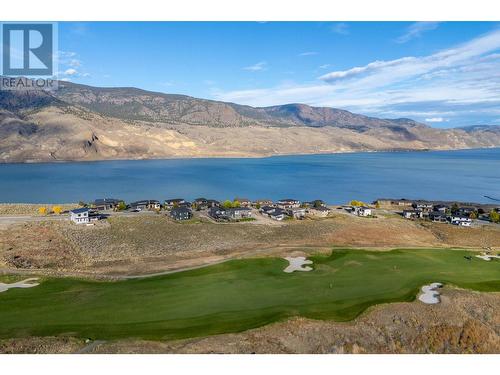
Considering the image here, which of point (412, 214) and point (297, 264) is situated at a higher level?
point (412, 214)

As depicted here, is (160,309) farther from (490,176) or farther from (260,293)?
(490,176)

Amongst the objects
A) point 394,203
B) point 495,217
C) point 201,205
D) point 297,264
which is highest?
point 495,217

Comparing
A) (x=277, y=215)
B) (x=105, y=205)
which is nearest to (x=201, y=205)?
(x=277, y=215)

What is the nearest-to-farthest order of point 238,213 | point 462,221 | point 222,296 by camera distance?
point 222,296 < point 462,221 < point 238,213

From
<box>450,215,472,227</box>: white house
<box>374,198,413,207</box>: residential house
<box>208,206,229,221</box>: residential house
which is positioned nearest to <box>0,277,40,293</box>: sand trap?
<box>208,206,229,221</box>: residential house

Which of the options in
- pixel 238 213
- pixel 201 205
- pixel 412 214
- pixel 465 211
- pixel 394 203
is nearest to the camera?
pixel 238 213

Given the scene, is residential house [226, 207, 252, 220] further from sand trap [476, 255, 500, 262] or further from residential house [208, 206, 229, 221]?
sand trap [476, 255, 500, 262]

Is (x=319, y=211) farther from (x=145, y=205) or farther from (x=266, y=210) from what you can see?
(x=145, y=205)
